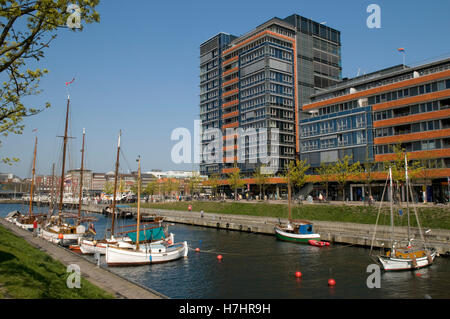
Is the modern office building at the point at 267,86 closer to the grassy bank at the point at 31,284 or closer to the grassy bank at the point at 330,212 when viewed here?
the grassy bank at the point at 330,212

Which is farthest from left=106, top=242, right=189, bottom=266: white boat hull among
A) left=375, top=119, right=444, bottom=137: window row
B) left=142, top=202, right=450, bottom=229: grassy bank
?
left=375, top=119, right=444, bottom=137: window row

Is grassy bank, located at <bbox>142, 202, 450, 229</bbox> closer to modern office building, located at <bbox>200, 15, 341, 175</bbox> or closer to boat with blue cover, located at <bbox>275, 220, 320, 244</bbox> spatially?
boat with blue cover, located at <bbox>275, 220, 320, 244</bbox>

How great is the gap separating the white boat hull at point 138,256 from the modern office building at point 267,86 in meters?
73.8

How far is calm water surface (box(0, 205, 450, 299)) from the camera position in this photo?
25.5 meters

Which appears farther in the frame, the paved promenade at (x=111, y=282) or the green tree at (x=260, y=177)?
the green tree at (x=260, y=177)

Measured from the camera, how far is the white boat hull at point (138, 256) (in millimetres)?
35125

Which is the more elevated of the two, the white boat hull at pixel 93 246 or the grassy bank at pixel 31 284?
the grassy bank at pixel 31 284

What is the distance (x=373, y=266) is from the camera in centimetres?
3266

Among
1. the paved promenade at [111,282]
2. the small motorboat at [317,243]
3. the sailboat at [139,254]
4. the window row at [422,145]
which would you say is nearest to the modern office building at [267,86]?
the window row at [422,145]

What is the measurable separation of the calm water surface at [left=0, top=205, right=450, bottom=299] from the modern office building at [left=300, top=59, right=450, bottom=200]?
1472 inches

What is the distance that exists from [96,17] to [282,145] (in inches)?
4025

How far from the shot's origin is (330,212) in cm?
6303
